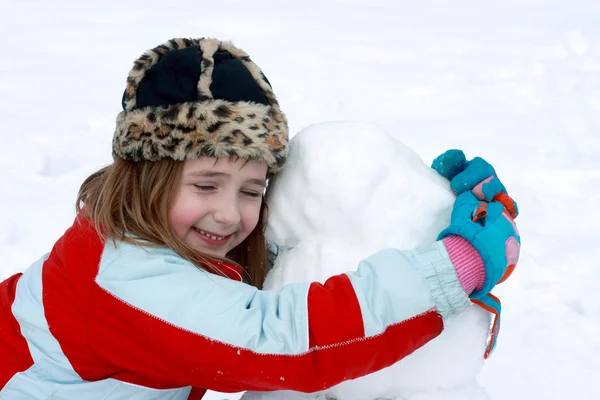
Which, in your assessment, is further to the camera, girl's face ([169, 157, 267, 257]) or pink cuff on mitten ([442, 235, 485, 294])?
girl's face ([169, 157, 267, 257])

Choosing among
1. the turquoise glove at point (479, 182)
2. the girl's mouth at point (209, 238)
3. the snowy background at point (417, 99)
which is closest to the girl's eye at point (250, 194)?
the girl's mouth at point (209, 238)

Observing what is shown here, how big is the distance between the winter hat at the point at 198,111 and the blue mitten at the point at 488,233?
44 cm

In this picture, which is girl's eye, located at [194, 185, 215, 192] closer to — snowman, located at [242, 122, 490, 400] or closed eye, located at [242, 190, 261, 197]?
closed eye, located at [242, 190, 261, 197]

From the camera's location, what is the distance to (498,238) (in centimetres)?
137

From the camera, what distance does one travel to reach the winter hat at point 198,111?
5.17 ft

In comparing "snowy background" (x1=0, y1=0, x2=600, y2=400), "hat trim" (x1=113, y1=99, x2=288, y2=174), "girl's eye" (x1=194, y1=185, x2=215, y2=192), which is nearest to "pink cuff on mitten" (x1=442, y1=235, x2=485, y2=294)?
"hat trim" (x1=113, y1=99, x2=288, y2=174)

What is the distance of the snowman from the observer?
145 cm

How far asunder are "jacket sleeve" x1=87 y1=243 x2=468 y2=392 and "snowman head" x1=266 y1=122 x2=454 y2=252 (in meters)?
0.09

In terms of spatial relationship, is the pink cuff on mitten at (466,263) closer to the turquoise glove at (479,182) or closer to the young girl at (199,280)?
the young girl at (199,280)

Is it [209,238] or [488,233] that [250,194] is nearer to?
[209,238]

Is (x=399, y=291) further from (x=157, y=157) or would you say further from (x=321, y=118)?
(x=321, y=118)

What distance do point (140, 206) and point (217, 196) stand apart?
0.19 m

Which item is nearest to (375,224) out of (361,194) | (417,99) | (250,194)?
(361,194)

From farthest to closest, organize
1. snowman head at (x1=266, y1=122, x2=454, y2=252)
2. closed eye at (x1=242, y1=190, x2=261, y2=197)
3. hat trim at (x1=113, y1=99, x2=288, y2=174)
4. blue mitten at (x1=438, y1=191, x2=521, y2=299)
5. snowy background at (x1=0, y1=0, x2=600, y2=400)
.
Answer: snowy background at (x1=0, y1=0, x2=600, y2=400), closed eye at (x1=242, y1=190, x2=261, y2=197), hat trim at (x1=113, y1=99, x2=288, y2=174), snowman head at (x1=266, y1=122, x2=454, y2=252), blue mitten at (x1=438, y1=191, x2=521, y2=299)
